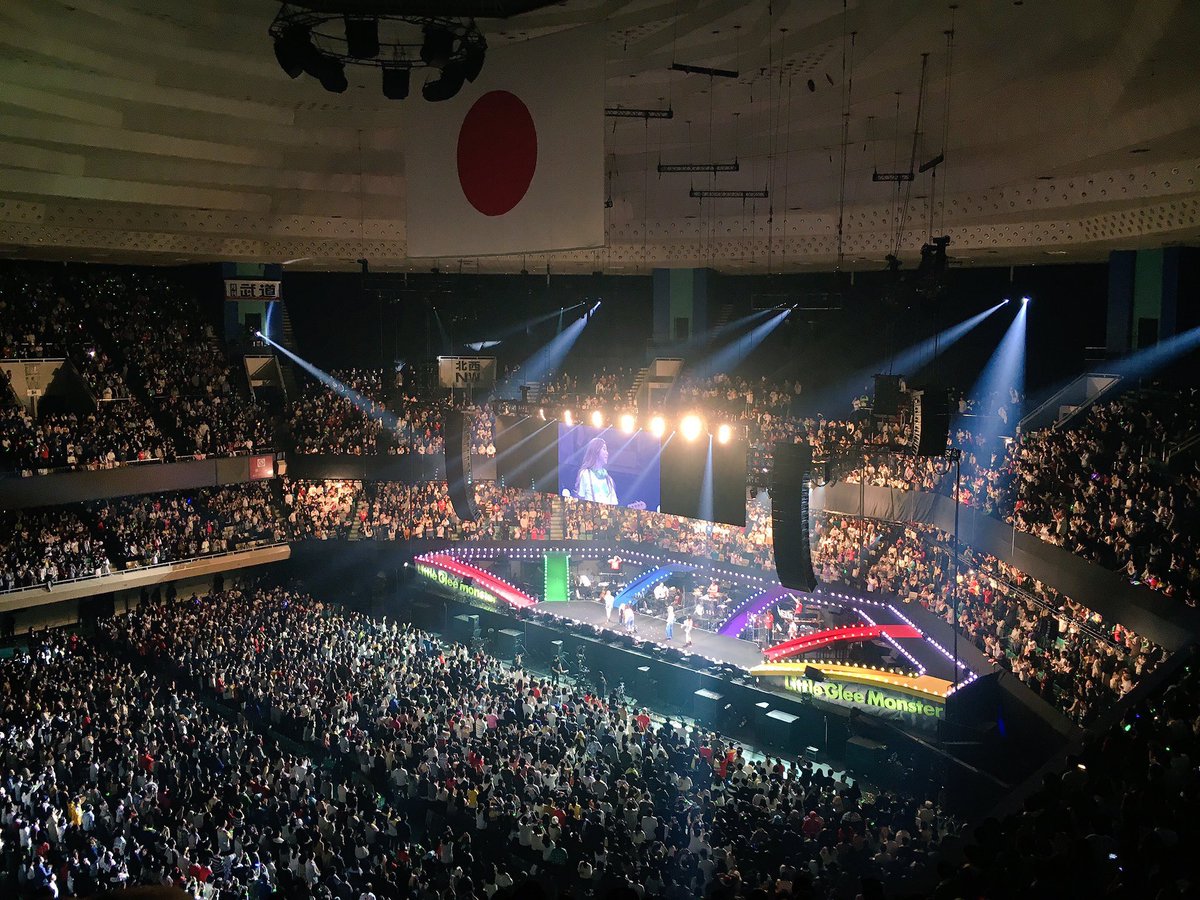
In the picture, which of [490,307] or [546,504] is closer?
[546,504]

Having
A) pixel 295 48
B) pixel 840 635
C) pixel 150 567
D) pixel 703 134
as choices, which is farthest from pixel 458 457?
pixel 295 48

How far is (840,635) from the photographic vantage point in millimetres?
19578

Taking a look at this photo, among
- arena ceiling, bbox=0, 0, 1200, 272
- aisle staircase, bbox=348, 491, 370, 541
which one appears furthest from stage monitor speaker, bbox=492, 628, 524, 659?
arena ceiling, bbox=0, 0, 1200, 272

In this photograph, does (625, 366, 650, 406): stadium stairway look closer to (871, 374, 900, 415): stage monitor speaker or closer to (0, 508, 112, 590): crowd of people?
(871, 374, 900, 415): stage monitor speaker

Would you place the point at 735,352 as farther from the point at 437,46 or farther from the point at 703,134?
the point at 437,46

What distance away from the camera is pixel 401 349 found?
3070 centimetres

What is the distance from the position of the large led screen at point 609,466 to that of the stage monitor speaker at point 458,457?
6.93 ft

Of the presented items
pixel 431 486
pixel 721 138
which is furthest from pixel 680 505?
pixel 431 486

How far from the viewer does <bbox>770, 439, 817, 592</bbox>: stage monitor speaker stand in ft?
52.3

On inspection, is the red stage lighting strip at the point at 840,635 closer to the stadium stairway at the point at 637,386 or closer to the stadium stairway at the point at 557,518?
the stadium stairway at the point at 557,518

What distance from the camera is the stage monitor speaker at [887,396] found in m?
18.0

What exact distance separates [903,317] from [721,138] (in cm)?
780

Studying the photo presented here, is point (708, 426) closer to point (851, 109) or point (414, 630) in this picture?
point (851, 109)

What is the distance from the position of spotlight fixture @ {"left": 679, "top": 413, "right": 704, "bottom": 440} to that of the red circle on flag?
10677 millimetres
